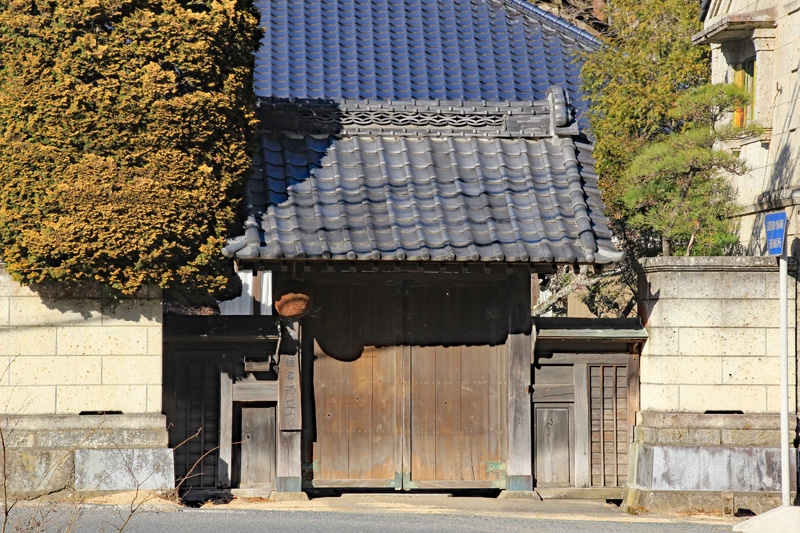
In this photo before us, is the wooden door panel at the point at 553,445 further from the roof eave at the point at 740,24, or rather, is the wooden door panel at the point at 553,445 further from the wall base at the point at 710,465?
the roof eave at the point at 740,24

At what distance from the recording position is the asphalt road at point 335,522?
9.30m

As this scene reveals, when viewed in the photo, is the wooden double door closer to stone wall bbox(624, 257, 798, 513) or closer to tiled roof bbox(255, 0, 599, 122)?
stone wall bbox(624, 257, 798, 513)

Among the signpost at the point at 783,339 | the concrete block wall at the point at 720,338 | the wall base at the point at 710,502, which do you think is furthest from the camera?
the concrete block wall at the point at 720,338

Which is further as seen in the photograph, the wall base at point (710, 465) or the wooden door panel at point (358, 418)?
the wooden door panel at point (358, 418)

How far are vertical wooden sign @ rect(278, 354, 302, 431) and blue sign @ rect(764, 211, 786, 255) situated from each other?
5.50m

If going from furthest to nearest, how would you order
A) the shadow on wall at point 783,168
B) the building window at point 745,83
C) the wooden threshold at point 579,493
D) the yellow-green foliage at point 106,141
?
1. the building window at point 745,83
2. the shadow on wall at point 783,168
3. the wooden threshold at point 579,493
4. the yellow-green foliage at point 106,141

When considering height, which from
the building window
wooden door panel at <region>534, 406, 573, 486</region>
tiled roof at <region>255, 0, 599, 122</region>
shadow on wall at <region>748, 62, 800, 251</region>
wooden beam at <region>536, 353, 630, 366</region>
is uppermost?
tiled roof at <region>255, 0, 599, 122</region>

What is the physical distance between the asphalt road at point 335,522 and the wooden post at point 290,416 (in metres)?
0.90

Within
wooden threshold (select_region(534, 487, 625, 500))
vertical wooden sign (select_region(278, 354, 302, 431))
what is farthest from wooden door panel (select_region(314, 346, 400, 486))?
wooden threshold (select_region(534, 487, 625, 500))

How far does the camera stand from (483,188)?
11.7m

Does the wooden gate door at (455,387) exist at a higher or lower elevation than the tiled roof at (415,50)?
lower

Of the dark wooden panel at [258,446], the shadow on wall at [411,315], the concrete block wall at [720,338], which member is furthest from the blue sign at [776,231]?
the dark wooden panel at [258,446]

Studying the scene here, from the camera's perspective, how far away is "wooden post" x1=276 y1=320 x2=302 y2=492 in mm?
11445

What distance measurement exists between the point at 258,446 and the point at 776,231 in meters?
6.36
